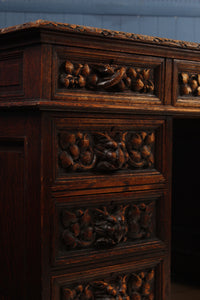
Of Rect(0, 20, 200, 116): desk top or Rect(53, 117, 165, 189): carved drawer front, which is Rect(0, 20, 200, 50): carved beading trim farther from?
Rect(53, 117, 165, 189): carved drawer front

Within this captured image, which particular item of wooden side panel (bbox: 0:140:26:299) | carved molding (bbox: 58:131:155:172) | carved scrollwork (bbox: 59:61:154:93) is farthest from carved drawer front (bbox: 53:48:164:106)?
wooden side panel (bbox: 0:140:26:299)

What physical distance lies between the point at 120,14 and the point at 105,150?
1.53 m

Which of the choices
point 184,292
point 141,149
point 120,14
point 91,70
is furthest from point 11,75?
point 120,14

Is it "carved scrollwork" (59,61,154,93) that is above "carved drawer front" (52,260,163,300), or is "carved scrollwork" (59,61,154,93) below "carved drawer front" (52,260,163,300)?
above

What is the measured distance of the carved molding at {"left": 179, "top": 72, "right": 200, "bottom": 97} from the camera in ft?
5.35

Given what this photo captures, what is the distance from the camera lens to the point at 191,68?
1655 mm

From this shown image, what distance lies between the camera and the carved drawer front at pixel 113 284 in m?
1.37

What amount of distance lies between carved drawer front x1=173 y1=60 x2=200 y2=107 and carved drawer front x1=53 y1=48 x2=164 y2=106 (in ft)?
0.23

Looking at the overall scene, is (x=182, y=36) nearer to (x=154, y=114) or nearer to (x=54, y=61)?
(x=154, y=114)

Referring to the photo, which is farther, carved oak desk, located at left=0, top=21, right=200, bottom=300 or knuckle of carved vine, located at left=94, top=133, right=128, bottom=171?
knuckle of carved vine, located at left=94, top=133, right=128, bottom=171

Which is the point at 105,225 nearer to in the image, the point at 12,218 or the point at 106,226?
the point at 106,226

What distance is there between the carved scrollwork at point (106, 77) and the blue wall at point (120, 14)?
1278 mm

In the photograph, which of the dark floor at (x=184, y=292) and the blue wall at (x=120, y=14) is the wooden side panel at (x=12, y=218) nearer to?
the dark floor at (x=184, y=292)

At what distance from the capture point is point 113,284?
57.9 inches
